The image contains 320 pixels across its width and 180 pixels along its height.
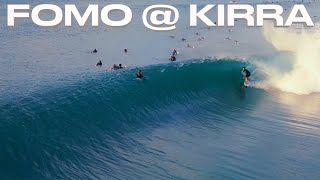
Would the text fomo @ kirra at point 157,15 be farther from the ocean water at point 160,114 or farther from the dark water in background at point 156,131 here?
the dark water in background at point 156,131

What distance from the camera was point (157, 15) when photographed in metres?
81.4

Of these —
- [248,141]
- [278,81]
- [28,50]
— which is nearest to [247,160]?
[248,141]

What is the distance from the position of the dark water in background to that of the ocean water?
55 millimetres

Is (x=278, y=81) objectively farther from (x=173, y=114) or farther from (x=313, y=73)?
(x=173, y=114)

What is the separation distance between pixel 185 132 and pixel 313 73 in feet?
51.7

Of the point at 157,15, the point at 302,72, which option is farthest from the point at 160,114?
the point at 157,15

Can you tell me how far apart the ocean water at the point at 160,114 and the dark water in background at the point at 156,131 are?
2.2 inches

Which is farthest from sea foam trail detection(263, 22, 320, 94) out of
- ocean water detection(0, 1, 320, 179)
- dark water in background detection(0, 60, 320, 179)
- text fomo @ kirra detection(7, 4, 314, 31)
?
text fomo @ kirra detection(7, 4, 314, 31)

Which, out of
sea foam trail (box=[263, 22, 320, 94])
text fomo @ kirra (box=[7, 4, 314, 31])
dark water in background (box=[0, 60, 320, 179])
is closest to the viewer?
dark water in background (box=[0, 60, 320, 179])

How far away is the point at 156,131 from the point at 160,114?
10.0ft

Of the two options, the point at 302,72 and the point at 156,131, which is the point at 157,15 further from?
the point at 156,131

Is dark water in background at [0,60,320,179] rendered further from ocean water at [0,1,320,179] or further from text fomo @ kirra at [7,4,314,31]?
text fomo @ kirra at [7,4,314,31]

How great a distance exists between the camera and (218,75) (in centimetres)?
3775

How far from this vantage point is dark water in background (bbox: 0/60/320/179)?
21000mm
